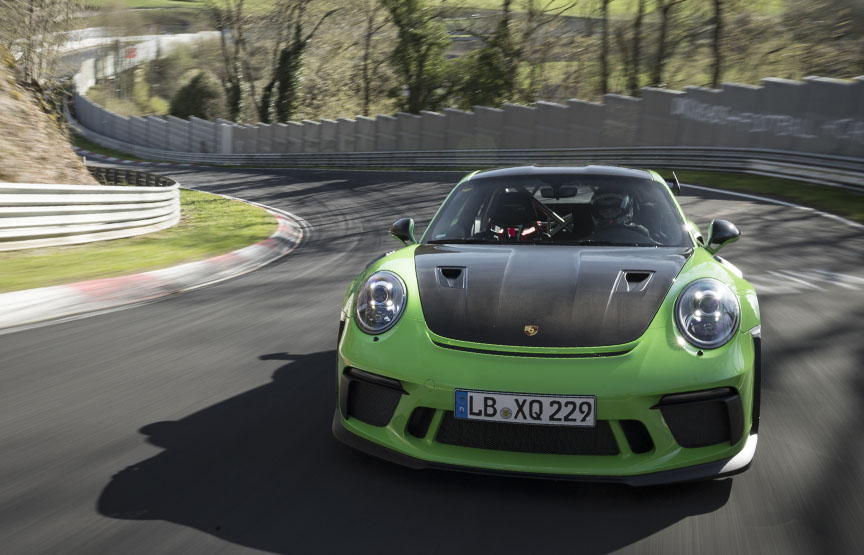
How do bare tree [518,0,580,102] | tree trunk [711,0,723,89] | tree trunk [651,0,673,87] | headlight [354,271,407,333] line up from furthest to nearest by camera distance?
bare tree [518,0,580,102], tree trunk [651,0,673,87], tree trunk [711,0,723,89], headlight [354,271,407,333]

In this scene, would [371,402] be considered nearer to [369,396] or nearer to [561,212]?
[369,396]

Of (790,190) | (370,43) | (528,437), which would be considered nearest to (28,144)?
(528,437)

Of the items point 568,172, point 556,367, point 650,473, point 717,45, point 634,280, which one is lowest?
point 650,473

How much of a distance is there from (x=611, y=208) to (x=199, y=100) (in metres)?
52.7

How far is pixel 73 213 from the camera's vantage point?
36.6ft

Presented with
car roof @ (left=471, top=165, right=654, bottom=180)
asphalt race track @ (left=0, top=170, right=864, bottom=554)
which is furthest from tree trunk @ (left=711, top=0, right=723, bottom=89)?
car roof @ (left=471, top=165, right=654, bottom=180)

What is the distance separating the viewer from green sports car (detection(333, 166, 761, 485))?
2.83 m

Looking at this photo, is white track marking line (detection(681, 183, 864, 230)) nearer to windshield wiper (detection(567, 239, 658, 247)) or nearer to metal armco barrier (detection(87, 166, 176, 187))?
windshield wiper (detection(567, 239, 658, 247))

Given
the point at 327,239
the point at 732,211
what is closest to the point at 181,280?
the point at 327,239

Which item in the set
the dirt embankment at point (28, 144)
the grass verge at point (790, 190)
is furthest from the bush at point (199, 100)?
the dirt embankment at point (28, 144)

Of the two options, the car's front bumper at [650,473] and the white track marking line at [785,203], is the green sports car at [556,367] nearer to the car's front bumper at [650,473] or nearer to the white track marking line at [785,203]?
the car's front bumper at [650,473]

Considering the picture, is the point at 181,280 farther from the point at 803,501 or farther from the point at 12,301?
the point at 803,501

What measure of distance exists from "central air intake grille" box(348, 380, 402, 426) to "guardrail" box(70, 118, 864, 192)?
14358 mm

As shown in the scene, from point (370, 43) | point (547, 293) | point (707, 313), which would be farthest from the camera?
point (370, 43)
